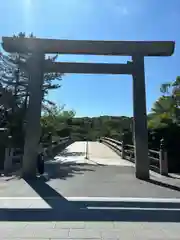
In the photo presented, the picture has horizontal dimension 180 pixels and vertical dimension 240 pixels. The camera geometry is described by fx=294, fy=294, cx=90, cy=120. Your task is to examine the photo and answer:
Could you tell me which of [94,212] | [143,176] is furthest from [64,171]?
[94,212]

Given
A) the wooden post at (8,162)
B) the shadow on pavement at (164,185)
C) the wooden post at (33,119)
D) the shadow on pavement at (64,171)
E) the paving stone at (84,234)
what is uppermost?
the wooden post at (33,119)

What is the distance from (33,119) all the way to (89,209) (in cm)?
533

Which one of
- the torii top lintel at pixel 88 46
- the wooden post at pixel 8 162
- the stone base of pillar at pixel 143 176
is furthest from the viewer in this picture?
the wooden post at pixel 8 162

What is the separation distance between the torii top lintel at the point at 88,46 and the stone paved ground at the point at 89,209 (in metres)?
4.65

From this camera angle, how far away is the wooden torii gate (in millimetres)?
10539

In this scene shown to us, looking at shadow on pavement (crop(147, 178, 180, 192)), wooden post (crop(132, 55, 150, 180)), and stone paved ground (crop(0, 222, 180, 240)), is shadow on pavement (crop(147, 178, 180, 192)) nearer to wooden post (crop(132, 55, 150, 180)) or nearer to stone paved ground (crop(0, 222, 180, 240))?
wooden post (crop(132, 55, 150, 180))

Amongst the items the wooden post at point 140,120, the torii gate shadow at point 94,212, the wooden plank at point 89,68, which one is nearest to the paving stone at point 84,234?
the torii gate shadow at point 94,212

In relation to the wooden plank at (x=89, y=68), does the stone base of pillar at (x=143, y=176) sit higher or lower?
lower

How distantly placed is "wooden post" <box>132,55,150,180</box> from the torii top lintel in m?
0.50

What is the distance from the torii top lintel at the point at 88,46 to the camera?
10.5 metres

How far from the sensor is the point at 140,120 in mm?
10992

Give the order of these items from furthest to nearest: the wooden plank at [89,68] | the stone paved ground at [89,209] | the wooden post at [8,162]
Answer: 1. the wooden post at [8,162]
2. the wooden plank at [89,68]
3. the stone paved ground at [89,209]

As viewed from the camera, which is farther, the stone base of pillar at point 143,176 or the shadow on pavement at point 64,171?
the shadow on pavement at point 64,171

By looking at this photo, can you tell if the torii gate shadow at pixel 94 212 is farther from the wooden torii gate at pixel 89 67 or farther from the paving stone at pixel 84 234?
the wooden torii gate at pixel 89 67
